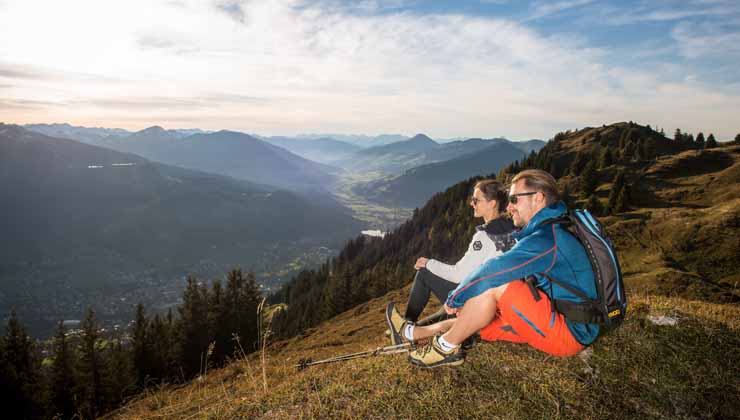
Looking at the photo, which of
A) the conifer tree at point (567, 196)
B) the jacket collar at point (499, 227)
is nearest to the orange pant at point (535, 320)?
the jacket collar at point (499, 227)

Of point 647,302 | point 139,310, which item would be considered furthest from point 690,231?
point 139,310

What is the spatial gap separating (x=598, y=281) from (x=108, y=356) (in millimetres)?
44221

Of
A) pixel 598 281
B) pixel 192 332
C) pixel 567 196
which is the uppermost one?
pixel 598 281

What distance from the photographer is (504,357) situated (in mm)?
5266

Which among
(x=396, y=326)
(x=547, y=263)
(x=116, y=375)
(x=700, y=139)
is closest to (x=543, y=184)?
(x=547, y=263)

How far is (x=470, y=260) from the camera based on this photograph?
595 centimetres

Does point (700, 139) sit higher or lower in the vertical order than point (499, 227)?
higher

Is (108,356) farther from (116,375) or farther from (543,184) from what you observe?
(543,184)

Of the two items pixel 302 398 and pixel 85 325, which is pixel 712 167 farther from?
pixel 85 325

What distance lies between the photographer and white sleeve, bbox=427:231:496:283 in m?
5.76

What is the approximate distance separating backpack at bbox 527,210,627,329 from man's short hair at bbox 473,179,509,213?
78.1 inches

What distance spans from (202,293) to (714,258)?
50400mm

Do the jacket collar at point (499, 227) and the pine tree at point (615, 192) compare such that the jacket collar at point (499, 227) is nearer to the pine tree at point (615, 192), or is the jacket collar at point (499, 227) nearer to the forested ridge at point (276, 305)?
the forested ridge at point (276, 305)

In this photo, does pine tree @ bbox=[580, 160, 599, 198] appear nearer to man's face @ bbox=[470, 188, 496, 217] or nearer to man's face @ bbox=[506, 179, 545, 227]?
man's face @ bbox=[470, 188, 496, 217]
